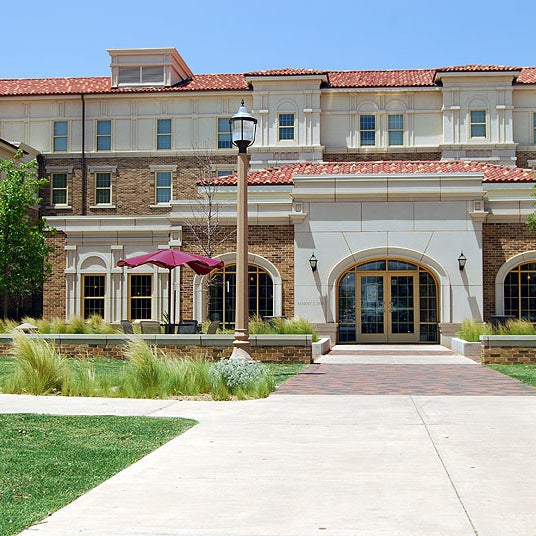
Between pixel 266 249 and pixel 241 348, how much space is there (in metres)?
14.1

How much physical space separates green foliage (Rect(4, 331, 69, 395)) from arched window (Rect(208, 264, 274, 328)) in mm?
15544

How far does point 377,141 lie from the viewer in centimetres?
4169

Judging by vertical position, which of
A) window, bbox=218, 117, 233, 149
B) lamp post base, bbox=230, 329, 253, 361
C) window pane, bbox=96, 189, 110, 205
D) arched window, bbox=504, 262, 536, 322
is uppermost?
window, bbox=218, 117, 233, 149

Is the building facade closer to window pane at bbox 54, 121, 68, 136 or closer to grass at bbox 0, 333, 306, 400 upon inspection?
window pane at bbox 54, 121, 68, 136

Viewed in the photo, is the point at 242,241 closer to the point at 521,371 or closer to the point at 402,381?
the point at 402,381

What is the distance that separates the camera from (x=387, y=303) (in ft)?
98.5

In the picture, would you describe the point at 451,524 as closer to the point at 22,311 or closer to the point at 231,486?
the point at 231,486

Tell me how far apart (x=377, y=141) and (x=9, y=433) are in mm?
34464

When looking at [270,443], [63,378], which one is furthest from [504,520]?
[63,378]

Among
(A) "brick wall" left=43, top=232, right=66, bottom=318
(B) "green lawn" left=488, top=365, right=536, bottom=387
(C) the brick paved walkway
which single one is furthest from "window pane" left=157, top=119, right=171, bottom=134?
(B) "green lawn" left=488, top=365, right=536, bottom=387

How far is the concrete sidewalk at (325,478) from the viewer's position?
227 inches

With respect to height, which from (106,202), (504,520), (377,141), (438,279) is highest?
(377,141)

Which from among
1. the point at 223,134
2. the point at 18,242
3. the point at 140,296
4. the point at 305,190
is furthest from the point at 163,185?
the point at 305,190

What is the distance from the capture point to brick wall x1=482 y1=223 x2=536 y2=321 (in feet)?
95.2
